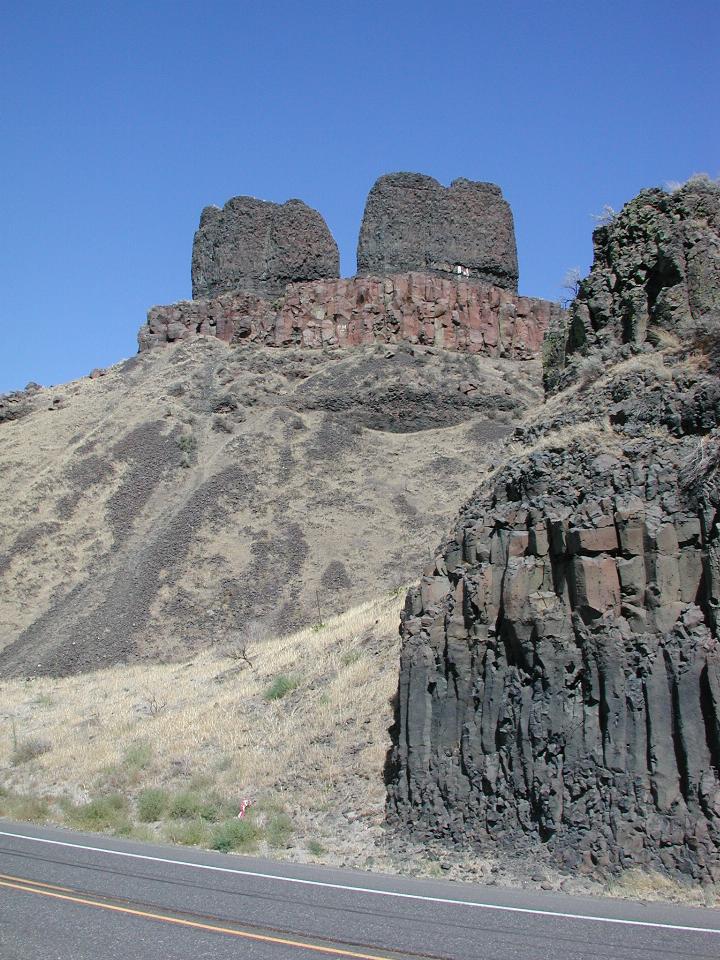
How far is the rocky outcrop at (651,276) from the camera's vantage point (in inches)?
646

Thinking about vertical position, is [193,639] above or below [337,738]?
above

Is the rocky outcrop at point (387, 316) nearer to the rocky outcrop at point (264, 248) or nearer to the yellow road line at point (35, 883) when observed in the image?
the rocky outcrop at point (264, 248)

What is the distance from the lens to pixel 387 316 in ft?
198

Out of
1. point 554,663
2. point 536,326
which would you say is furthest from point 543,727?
point 536,326

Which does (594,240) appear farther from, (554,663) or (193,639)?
(193,639)

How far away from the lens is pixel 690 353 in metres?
15.4

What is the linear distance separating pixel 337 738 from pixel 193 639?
21791 millimetres

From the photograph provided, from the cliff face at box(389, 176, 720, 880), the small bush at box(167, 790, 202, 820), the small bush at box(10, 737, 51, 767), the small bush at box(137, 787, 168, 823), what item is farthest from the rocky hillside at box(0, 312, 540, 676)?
the cliff face at box(389, 176, 720, 880)

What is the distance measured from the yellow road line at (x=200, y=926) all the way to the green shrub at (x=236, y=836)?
457 cm

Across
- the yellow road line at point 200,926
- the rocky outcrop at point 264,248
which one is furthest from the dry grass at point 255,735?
the rocky outcrop at point 264,248

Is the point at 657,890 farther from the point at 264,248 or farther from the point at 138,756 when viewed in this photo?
the point at 264,248

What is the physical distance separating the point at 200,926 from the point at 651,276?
492 inches

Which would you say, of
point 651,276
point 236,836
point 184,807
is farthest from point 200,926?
point 651,276

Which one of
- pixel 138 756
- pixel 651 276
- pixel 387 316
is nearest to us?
pixel 651 276
